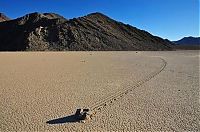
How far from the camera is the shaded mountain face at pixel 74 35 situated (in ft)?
209

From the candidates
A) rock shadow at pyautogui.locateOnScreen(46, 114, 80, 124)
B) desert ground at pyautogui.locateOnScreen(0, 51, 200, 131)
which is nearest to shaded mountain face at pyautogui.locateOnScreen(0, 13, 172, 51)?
desert ground at pyautogui.locateOnScreen(0, 51, 200, 131)

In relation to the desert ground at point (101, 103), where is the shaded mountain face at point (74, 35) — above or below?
above

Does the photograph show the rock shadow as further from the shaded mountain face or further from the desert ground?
the shaded mountain face

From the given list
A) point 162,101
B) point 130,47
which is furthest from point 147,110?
point 130,47

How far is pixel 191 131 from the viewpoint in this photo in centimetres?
504

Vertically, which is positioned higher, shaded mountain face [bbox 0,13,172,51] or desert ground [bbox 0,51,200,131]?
shaded mountain face [bbox 0,13,172,51]

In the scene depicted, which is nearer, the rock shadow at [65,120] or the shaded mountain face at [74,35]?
the rock shadow at [65,120]

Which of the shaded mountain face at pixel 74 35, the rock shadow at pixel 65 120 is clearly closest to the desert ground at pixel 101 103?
the rock shadow at pixel 65 120

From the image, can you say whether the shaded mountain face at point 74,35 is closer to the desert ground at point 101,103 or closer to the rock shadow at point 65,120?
the desert ground at point 101,103

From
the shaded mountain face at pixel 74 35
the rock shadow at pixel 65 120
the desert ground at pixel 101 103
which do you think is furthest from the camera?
the shaded mountain face at pixel 74 35

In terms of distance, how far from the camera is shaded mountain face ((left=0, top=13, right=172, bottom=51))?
63688mm

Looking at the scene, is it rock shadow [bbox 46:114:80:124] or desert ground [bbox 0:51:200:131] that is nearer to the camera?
desert ground [bbox 0:51:200:131]

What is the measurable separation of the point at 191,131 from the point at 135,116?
121cm

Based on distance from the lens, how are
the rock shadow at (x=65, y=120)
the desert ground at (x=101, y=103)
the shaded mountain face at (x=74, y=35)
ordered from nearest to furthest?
the desert ground at (x=101, y=103), the rock shadow at (x=65, y=120), the shaded mountain face at (x=74, y=35)
